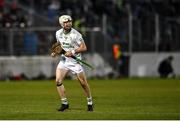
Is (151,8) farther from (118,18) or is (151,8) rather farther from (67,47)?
(67,47)

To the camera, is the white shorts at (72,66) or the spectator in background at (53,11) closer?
the white shorts at (72,66)

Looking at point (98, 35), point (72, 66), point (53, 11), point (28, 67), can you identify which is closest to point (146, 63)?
point (98, 35)

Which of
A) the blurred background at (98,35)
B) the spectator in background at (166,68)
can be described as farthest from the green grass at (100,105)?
the spectator in background at (166,68)

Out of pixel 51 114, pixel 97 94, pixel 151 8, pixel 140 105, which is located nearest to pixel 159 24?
pixel 151 8

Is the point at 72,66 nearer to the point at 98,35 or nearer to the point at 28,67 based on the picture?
the point at 28,67

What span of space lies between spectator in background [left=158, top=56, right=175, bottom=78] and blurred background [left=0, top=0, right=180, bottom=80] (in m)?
0.69

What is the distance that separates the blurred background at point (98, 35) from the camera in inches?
1891

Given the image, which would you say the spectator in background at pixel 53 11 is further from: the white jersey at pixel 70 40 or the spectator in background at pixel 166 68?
the white jersey at pixel 70 40

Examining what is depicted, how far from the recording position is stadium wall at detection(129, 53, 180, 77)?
170 ft

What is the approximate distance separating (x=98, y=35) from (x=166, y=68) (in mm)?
4648

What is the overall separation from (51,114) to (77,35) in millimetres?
2655

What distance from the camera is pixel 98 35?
50.2 m

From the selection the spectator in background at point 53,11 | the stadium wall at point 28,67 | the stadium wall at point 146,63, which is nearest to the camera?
the stadium wall at point 28,67

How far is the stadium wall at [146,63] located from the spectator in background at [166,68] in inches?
20.2
